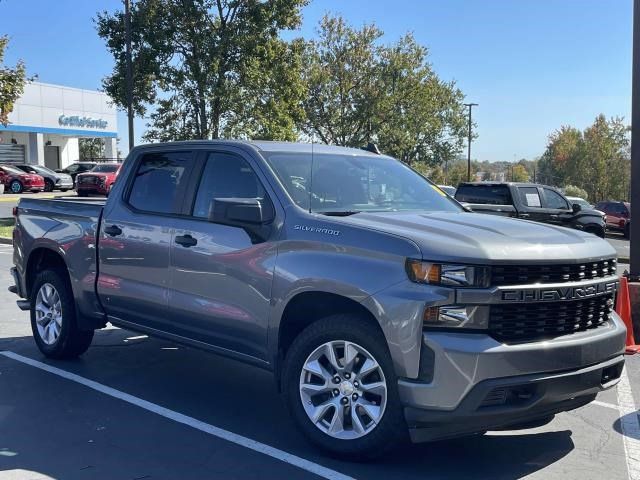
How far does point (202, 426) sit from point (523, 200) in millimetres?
13135

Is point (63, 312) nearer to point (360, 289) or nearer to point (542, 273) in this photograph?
point (360, 289)

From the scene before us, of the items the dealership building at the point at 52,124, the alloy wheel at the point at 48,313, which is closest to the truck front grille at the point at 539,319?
the alloy wheel at the point at 48,313

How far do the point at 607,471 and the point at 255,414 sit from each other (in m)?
2.45

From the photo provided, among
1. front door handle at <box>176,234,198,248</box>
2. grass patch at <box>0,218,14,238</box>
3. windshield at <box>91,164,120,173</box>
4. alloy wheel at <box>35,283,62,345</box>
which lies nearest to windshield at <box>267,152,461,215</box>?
front door handle at <box>176,234,198,248</box>

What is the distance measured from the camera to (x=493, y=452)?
176 inches

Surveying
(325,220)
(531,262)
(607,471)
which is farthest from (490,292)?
(607,471)

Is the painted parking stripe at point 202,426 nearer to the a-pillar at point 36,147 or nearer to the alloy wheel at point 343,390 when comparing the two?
the alloy wheel at point 343,390

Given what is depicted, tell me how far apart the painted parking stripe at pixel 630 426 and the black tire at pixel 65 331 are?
185 inches

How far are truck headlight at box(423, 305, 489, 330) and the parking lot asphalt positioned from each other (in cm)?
99

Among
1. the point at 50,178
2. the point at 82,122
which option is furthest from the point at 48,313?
the point at 82,122

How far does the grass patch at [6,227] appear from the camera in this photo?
18.1m

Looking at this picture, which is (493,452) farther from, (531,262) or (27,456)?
(27,456)

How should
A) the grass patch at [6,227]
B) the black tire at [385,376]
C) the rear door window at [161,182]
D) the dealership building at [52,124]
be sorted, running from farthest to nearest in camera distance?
the dealership building at [52,124]
the grass patch at [6,227]
the rear door window at [161,182]
the black tire at [385,376]

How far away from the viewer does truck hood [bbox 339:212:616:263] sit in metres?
3.79
